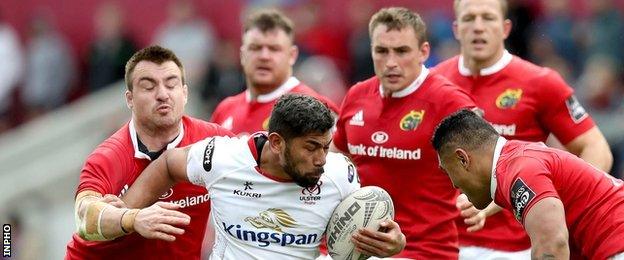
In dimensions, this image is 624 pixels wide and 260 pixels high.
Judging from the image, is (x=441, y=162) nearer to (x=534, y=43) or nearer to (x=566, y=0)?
(x=534, y=43)

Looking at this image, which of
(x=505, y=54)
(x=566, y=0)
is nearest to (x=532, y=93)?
(x=505, y=54)

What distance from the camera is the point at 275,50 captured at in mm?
12234

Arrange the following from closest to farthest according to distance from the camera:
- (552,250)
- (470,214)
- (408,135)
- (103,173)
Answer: (552,250), (103,173), (470,214), (408,135)

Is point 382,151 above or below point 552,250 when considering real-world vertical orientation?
below

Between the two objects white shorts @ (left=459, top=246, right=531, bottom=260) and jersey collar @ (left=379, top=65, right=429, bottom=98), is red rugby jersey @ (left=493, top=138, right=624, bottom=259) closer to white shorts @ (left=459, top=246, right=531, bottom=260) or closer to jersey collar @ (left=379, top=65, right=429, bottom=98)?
jersey collar @ (left=379, top=65, right=429, bottom=98)

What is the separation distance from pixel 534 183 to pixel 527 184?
42mm

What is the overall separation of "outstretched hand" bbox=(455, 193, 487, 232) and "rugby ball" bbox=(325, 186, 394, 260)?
111 cm

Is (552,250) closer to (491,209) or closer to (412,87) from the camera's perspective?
(491,209)

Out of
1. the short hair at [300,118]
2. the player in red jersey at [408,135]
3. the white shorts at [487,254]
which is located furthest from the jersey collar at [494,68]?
the short hair at [300,118]

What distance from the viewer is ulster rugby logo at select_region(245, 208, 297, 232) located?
9.12 m

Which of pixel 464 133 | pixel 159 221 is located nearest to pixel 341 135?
pixel 464 133

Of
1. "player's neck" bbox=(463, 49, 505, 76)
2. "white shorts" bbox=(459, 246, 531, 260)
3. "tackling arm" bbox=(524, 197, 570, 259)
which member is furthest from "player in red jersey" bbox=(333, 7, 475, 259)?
"tackling arm" bbox=(524, 197, 570, 259)

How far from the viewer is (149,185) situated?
9336 mm

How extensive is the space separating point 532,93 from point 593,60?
20.5 ft
